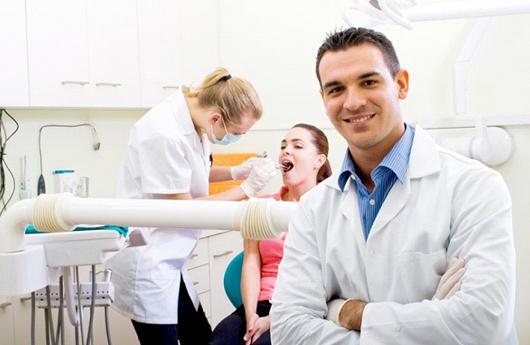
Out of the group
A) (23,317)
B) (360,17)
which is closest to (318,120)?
(360,17)

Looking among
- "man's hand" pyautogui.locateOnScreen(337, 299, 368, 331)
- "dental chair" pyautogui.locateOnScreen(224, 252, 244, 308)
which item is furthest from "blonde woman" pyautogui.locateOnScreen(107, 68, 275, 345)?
"man's hand" pyautogui.locateOnScreen(337, 299, 368, 331)

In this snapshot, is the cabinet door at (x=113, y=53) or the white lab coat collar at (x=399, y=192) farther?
the cabinet door at (x=113, y=53)

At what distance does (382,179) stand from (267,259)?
115cm

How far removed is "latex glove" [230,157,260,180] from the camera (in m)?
2.98

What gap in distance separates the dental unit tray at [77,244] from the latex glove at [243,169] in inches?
58.3

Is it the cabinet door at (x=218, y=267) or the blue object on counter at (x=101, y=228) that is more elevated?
the blue object on counter at (x=101, y=228)

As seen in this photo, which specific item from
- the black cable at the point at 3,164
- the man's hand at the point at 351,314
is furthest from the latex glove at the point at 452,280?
the black cable at the point at 3,164

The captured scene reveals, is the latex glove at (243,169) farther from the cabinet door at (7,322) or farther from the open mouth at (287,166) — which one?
the cabinet door at (7,322)

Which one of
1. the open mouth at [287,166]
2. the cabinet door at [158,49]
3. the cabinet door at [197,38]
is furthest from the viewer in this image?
the cabinet door at [197,38]

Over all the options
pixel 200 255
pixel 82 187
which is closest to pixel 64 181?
pixel 82 187

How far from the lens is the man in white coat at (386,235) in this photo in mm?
→ 1272

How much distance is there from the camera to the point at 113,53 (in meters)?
3.35

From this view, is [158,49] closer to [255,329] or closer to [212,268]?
[212,268]

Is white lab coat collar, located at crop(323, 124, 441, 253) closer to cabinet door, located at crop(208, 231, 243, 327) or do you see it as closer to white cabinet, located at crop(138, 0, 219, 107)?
cabinet door, located at crop(208, 231, 243, 327)
